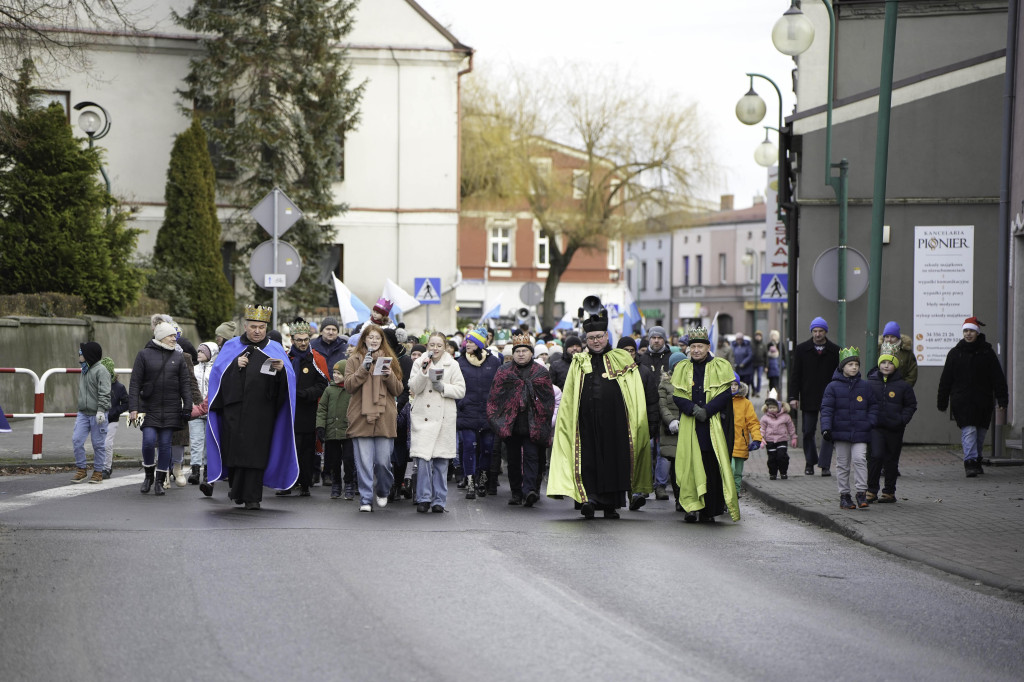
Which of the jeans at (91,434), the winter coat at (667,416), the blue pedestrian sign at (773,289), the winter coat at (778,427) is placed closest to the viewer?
the winter coat at (667,416)

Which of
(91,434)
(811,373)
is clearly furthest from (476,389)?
(811,373)

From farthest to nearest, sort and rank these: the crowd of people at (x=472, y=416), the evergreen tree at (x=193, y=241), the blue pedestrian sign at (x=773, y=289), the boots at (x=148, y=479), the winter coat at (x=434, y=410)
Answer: the evergreen tree at (x=193, y=241), the blue pedestrian sign at (x=773, y=289), the boots at (x=148, y=479), the winter coat at (x=434, y=410), the crowd of people at (x=472, y=416)

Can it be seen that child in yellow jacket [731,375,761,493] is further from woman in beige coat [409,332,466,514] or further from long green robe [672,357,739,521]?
woman in beige coat [409,332,466,514]

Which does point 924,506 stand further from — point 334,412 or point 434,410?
point 334,412

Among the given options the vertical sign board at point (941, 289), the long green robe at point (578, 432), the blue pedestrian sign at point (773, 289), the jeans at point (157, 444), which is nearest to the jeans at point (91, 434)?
the jeans at point (157, 444)

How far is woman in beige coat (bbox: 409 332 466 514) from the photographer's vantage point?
13.9m

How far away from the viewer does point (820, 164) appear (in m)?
23.4

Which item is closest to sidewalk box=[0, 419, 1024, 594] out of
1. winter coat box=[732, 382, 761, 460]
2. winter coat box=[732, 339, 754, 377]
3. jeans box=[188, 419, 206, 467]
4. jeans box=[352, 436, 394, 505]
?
winter coat box=[732, 382, 761, 460]

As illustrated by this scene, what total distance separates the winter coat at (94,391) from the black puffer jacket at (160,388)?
80 centimetres

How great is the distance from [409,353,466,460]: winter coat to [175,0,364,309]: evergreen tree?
25.4 meters

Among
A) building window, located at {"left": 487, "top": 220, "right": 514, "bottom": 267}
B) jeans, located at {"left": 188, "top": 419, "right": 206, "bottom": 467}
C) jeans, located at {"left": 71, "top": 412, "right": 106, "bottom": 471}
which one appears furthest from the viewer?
building window, located at {"left": 487, "top": 220, "right": 514, "bottom": 267}

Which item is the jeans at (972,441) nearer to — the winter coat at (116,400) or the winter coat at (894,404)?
the winter coat at (894,404)

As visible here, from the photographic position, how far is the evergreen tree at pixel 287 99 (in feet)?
127

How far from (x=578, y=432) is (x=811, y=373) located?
583 cm
